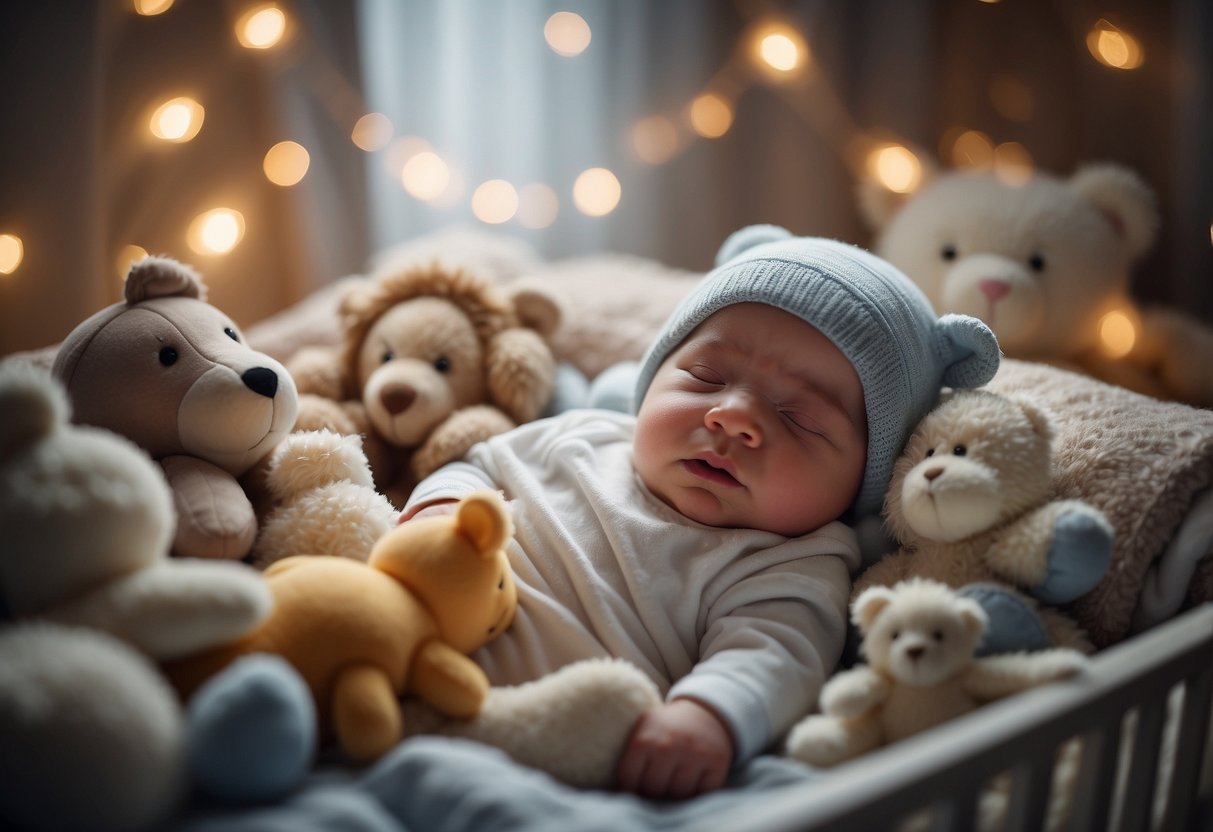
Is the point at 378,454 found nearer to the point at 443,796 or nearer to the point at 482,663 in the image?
the point at 482,663

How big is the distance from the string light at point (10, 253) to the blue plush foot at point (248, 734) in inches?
43.3

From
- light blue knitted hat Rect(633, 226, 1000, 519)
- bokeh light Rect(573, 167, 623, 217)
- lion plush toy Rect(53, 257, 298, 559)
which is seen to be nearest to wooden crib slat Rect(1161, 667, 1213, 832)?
light blue knitted hat Rect(633, 226, 1000, 519)

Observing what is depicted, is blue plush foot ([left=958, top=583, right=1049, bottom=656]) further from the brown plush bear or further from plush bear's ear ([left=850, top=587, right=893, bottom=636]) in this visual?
the brown plush bear

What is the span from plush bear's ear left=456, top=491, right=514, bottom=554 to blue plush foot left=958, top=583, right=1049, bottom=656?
0.46m

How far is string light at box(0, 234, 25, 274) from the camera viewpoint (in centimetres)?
147

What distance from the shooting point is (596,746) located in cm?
84

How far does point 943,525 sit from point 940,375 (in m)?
0.29

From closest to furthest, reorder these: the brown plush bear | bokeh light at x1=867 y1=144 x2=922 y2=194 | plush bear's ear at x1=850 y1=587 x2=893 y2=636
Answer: plush bear's ear at x1=850 y1=587 x2=893 y2=636, the brown plush bear, bokeh light at x1=867 y1=144 x2=922 y2=194

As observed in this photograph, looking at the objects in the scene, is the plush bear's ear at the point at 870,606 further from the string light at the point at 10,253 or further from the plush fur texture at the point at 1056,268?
the string light at the point at 10,253

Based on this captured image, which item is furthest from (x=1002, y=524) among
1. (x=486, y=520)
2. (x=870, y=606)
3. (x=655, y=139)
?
(x=655, y=139)

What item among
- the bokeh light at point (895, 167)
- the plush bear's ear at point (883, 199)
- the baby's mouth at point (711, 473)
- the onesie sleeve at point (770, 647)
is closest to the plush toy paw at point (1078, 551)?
the onesie sleeve at point (770, 647)

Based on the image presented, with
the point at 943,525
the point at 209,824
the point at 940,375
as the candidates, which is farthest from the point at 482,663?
the point at 940,375

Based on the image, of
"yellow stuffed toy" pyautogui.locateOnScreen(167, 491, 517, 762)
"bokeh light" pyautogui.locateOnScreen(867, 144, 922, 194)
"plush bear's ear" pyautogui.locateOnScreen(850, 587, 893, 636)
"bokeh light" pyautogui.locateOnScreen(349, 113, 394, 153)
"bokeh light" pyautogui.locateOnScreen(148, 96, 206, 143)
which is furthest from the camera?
"bokeh light" pyautogui.locateOnScreen(867, 144, 922, 194)

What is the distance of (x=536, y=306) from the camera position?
1.43m
